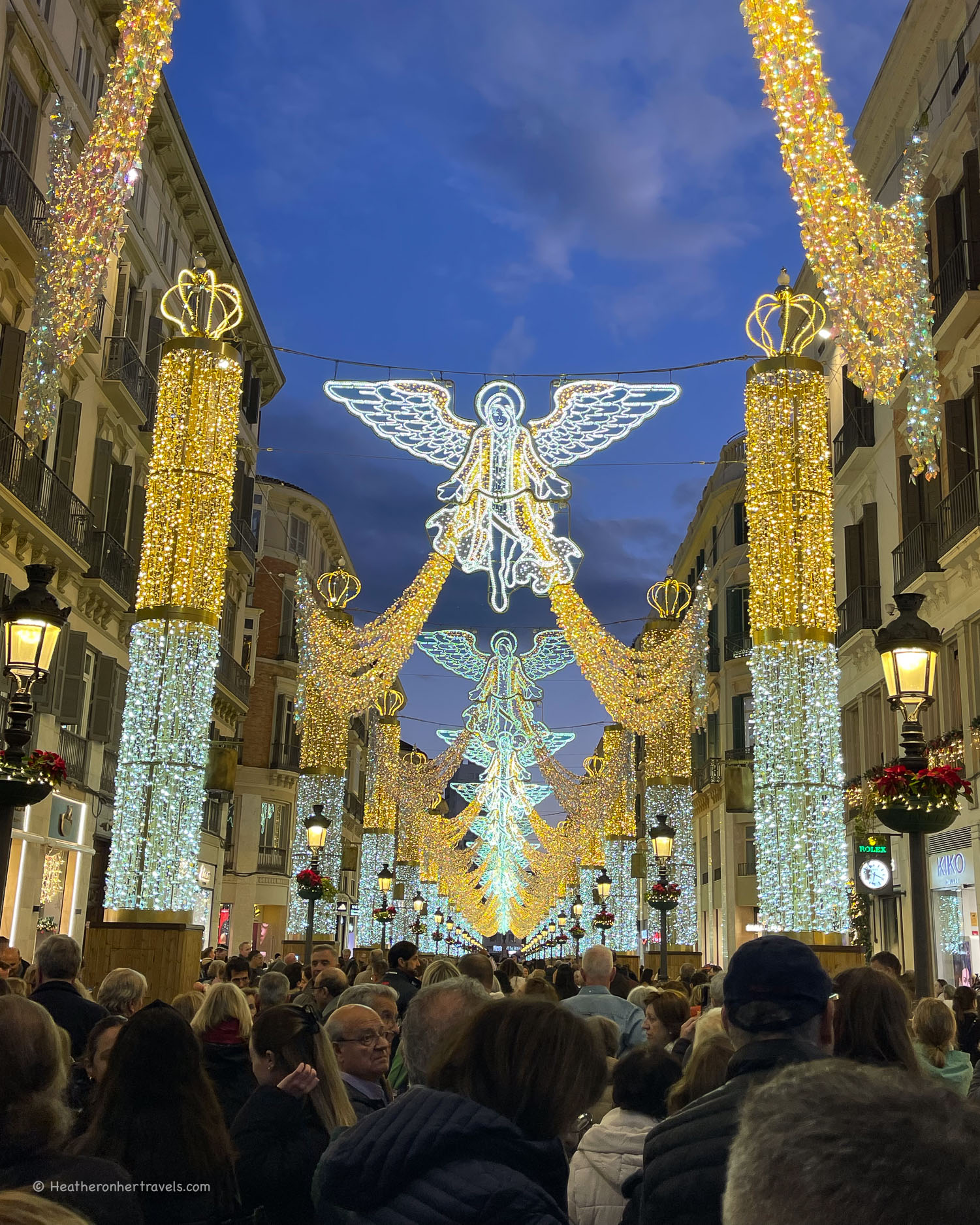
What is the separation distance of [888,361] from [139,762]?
903cm

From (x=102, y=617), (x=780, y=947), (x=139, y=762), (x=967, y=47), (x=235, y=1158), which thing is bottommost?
(x=235, y=1158)

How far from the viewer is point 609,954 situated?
905 cm

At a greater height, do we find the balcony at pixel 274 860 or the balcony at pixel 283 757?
the balcony at pixel 283 757

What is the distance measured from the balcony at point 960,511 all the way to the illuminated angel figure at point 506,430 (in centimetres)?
624

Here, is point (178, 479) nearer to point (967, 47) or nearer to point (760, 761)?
point (760, 761)

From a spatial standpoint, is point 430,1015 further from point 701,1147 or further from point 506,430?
point 506,430

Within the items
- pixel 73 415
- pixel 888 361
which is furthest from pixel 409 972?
pixel 73 415

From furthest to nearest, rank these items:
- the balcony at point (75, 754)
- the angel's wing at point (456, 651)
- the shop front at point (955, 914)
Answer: the angel's wing at point (456, 651)
the balcony at point (75, 754)
the shop front at point (955, 914)

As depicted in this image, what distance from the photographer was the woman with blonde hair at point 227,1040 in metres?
5.95

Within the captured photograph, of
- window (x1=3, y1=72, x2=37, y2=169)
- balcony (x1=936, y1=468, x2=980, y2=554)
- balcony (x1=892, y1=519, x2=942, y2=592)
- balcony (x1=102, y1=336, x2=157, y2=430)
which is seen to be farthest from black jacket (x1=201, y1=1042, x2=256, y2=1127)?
balcony (x1=102, y1=336, x2=157, y2=430)

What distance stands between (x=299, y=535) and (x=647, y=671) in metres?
33.9

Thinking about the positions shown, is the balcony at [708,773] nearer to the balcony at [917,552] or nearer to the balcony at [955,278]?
the balcony at [917,552]

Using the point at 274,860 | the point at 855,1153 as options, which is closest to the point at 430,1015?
the point at 855,1153

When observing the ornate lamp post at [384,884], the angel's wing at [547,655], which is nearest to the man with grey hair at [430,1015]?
the angel's wing at [547,655]
